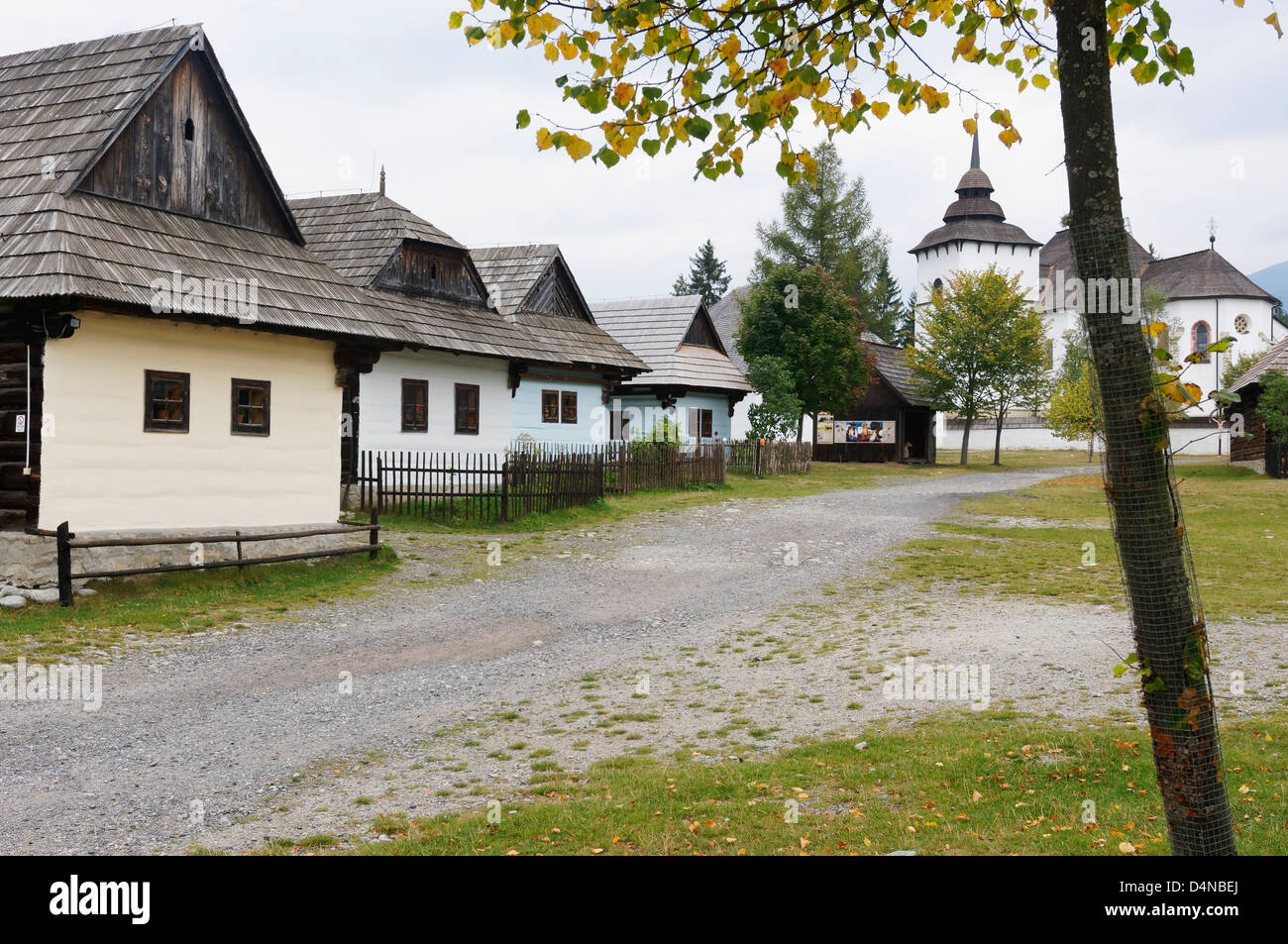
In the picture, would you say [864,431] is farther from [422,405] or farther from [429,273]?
[422,405]

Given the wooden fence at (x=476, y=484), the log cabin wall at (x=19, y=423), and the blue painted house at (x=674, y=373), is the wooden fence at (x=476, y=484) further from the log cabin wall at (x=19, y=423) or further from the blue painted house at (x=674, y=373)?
the blue painted house at (x=674, y=373)

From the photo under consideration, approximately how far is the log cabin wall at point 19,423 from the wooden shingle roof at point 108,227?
2.62 ft

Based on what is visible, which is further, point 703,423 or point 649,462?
point 703,423

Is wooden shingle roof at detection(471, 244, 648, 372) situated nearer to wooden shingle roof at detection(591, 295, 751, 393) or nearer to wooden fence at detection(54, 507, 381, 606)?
wooden shingle roof at detection(591, 295, 751, 393)

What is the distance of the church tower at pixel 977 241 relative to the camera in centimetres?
6969

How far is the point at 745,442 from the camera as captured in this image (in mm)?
35000

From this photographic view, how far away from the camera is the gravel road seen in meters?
6.22

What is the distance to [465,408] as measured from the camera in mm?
25219

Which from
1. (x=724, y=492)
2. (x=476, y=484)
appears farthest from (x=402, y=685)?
(x=724, y=492)

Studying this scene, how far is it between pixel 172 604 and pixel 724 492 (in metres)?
17.4

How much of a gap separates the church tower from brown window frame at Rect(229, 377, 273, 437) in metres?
58.6
